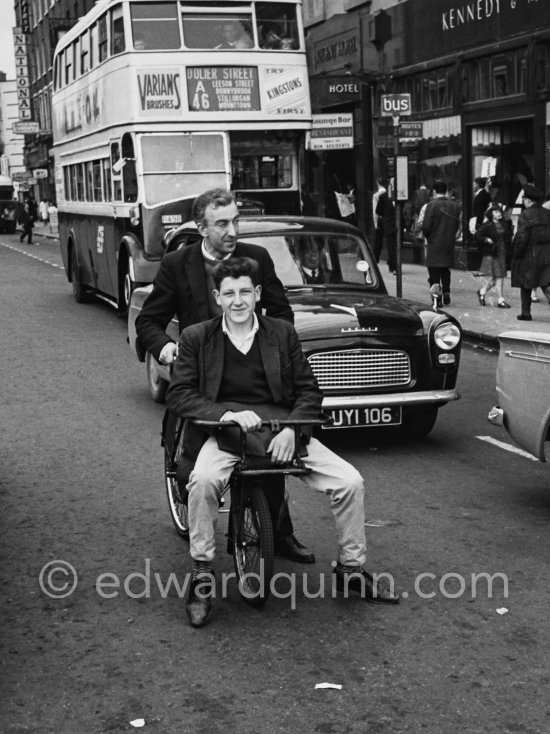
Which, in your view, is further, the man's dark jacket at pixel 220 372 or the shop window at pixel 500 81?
the shop window at pixel 500 81

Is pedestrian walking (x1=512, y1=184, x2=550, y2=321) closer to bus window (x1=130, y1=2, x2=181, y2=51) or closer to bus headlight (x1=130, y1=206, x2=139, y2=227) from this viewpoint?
bus headlight (x1=130, y1=206, x2=139, y2=227)

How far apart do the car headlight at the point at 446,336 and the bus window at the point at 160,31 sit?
9.08 metres

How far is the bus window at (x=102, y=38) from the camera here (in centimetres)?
1770

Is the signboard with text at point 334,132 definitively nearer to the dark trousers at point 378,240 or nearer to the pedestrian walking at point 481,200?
the pedestrian walking at point 481,200

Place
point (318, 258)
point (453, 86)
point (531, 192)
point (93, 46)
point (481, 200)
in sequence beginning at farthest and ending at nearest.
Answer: point (453, 86) → point (481, 200) → point (93, 46) → point (531, 192) → point (318, 258)

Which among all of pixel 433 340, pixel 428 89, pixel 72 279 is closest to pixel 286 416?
pixel 433 340

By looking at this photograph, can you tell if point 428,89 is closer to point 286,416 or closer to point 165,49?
point 165,49

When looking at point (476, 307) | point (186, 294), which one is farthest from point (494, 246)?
point (186, 294)

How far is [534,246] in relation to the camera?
15.8 metres

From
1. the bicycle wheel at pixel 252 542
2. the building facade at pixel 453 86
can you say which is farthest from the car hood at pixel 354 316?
the building facade at pixel 453 86

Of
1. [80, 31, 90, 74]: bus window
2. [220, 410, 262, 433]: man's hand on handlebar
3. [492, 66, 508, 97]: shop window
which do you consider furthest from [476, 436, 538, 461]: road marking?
[492, 66, 508, 97]: shop window

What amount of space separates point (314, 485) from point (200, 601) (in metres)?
0.69

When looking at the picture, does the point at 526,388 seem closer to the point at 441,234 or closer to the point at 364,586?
the point at 364,586

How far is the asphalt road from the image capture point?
13.8ft
